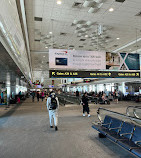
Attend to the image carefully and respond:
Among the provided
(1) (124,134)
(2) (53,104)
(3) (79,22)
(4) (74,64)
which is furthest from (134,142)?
(3) (79,22)

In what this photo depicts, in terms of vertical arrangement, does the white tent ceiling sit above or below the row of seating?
above

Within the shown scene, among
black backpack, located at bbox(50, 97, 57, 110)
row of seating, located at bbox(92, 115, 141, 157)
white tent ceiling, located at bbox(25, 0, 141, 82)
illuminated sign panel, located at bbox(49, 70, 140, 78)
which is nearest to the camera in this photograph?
row of seating, located at bbox(92, 115, 141, 157)

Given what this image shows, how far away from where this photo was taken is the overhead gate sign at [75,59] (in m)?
8.27

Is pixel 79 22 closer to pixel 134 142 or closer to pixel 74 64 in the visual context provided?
pixel 74 64

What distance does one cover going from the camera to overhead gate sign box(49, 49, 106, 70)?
27.1 feet

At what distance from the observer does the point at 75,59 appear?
27.9 ft

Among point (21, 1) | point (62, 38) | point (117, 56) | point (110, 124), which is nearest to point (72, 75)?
point (117, 56)

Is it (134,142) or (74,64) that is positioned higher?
(74,64)

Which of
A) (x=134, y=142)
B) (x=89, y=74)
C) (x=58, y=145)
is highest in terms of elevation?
(x=89, y=74)

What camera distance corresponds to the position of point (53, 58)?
8.27 meters

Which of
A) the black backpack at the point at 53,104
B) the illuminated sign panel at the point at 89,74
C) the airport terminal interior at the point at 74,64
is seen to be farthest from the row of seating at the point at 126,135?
the illuminated sign panel at the point at 89,74

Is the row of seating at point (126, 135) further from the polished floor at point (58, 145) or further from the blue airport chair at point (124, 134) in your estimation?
the polished floor at point (58, 145)

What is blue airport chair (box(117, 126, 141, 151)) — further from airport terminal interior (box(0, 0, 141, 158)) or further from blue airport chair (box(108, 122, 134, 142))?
blue airport chair (box(108, 122, 134, 142))

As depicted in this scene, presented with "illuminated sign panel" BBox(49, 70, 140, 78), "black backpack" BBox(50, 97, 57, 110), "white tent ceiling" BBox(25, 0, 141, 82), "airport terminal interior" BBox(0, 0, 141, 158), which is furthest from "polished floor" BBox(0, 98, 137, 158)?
"white tent ceiling" BBox(25, 0, 141, 82)
